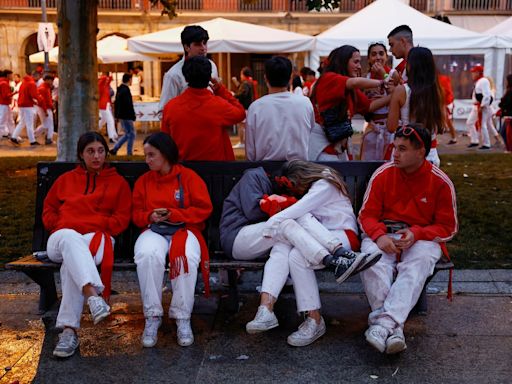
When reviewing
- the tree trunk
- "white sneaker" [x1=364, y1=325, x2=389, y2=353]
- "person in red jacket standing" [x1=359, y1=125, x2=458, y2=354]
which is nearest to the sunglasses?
"person in red jacket standing" [x1=359, y1=125, x2=458, y2=354]

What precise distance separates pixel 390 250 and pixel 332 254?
1.26ft

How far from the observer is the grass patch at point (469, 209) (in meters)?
6.51

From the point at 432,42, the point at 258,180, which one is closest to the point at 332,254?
the point at 258,180

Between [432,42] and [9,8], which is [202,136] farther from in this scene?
[9,8]

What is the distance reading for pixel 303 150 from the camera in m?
5.30

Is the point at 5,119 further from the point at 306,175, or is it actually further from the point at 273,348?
the point at 273,348

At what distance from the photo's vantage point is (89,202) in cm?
484

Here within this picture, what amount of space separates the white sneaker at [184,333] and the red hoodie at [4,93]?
16.2m

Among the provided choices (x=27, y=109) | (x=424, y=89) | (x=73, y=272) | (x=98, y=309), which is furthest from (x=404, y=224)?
(x=27, y=109)

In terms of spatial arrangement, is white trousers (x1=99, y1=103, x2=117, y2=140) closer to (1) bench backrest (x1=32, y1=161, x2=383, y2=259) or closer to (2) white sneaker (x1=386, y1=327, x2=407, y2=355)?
(1) bench backrest (x1=32, y1=161, x2=383, y2=259)

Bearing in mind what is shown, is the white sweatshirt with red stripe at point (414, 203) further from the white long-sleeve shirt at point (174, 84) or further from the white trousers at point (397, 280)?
the white long-sleeve shirt at point (174, 84)

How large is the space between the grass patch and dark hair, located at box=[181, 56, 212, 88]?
2.67 m

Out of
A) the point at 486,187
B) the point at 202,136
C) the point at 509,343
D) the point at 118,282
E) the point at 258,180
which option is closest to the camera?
the point at 509,343

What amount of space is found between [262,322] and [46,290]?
1768mm
